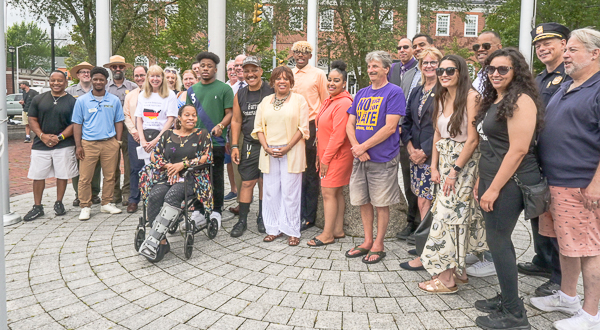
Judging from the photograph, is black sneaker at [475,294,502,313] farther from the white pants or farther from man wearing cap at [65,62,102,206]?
man wearing cap at [65,62,102,206]

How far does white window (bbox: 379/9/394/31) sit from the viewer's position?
21000 mm

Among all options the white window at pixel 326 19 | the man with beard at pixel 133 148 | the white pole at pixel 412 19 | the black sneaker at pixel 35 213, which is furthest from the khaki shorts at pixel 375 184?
the white window at pixel 326 19

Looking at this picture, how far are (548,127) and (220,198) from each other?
410 centimetres

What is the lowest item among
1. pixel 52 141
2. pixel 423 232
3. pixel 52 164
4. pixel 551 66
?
pixel 423 232

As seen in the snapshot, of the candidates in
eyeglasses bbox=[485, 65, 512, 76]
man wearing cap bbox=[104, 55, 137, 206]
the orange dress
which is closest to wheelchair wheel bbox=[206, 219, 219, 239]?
the orange dress

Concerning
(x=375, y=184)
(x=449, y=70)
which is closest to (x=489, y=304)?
(x=375, y=184)

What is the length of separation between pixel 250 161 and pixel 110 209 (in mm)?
2494

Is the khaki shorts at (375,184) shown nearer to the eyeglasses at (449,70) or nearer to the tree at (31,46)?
the eyeglasses at (449,70)

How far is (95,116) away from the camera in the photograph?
6.41m

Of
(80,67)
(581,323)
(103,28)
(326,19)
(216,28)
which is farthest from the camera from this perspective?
(326,19)

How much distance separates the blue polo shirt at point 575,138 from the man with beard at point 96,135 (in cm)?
566

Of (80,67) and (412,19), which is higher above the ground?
(412,19)

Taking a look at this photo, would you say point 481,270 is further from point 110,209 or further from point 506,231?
point 110,209

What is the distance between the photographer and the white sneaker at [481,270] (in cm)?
421
